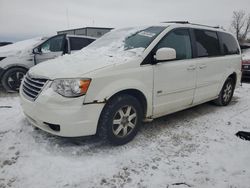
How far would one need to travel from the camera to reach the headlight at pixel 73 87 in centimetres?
292

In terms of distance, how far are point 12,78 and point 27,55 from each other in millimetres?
758

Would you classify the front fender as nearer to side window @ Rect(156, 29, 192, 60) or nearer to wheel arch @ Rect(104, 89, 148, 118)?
wheel arch @ Rect(104, 89, 148, 118)

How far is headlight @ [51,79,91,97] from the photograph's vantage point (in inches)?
115

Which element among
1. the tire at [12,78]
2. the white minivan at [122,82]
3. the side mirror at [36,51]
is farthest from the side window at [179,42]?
the tire at [12,78]

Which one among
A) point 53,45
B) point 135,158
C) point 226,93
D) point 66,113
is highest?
point 53,45

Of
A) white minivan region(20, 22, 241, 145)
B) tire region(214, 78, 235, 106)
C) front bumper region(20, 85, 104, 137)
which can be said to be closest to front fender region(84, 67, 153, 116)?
white minivan region(20, 22, 241, 145)

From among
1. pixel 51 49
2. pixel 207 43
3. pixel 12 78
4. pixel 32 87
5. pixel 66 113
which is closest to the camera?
pixel 66 113

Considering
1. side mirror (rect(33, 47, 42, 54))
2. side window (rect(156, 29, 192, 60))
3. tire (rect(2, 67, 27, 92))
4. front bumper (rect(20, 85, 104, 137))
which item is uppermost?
side window (rect(156, 29, 192, 60))

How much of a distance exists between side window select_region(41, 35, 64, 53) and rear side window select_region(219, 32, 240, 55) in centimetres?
447

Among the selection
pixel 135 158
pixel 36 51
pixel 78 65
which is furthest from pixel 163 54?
pixel 36 51

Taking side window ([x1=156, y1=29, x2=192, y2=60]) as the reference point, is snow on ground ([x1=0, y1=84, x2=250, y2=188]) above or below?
below

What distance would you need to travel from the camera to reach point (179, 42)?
4090 millimetres

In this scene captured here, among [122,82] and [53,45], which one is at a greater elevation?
[53,45]

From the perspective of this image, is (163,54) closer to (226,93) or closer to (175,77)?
(175,77)
